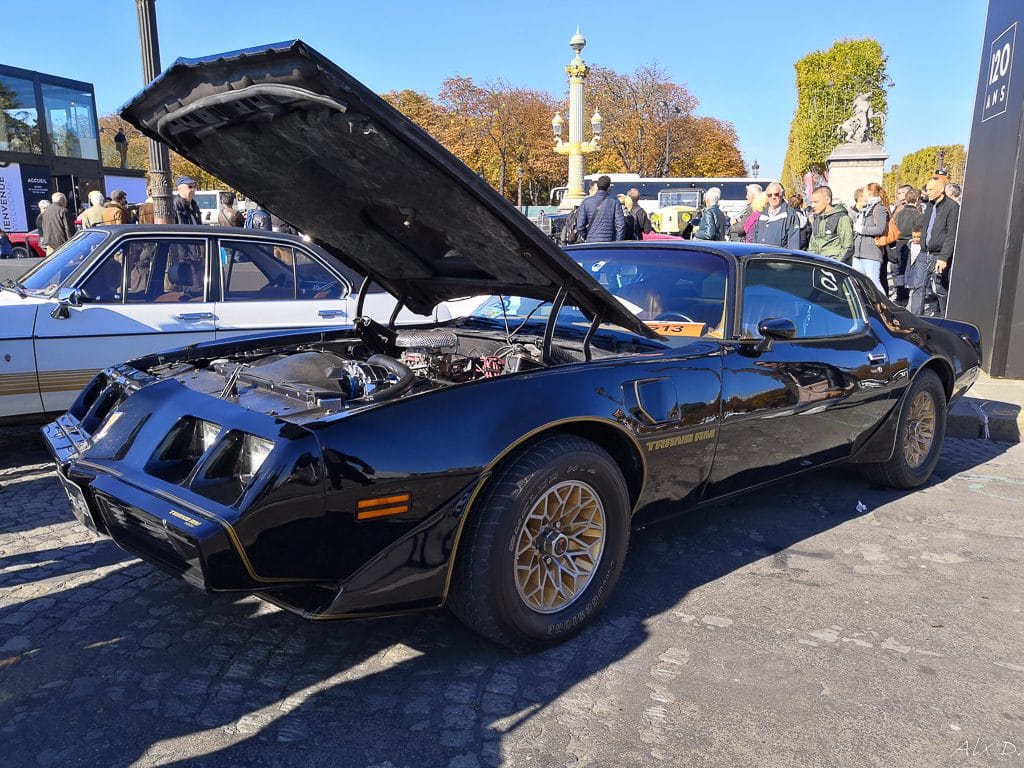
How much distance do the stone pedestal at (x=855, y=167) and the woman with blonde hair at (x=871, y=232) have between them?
1332 centimetres

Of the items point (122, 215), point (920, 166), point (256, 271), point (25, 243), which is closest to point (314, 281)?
point (256, 271)

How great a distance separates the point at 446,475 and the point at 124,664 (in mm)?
1315

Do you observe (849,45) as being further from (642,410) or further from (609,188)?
(642,410)

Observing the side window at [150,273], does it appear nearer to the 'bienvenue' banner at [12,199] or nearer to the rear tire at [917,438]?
the rear tire at [917,438]

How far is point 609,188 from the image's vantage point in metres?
10.4

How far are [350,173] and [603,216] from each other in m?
7.39

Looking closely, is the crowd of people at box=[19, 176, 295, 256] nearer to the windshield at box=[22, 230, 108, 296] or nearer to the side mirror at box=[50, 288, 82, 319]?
the windshield at box=[22, 230, 108, 296]

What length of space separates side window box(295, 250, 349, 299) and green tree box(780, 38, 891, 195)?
42867 mm

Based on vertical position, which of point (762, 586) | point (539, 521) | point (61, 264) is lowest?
point (762, 586)

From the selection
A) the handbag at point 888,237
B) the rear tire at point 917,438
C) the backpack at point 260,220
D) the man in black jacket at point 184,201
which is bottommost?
the rear tire at point 917,438

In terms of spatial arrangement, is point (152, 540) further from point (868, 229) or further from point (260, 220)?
point (868, 229)

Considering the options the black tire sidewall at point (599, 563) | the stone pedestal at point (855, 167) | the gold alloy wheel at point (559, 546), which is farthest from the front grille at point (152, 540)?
the stone pedestal at point (855, 167)

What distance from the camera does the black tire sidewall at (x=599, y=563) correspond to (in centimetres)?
270

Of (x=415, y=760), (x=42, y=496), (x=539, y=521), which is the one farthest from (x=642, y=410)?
(x=42, y=496)
